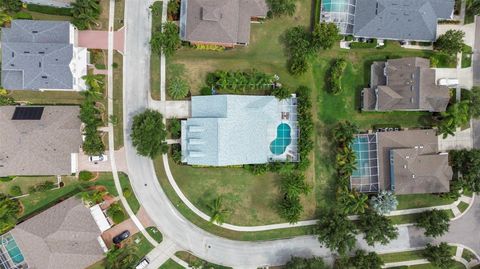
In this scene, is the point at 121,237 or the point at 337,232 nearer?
the point at 337,232

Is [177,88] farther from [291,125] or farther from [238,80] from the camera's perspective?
[291,125]

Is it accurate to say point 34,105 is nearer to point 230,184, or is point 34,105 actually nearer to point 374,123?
point 230,184

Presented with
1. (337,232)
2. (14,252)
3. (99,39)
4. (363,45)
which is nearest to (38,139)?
(14,252)

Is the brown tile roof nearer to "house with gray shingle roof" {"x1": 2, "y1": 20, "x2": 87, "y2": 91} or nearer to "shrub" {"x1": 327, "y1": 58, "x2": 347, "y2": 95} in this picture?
"shrub" {"x1": 327, "y1": 58, "x2": 347, "y2": 95}

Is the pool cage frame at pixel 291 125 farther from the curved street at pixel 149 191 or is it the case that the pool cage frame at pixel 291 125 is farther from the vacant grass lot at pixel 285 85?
the curved street at pixel 149 191

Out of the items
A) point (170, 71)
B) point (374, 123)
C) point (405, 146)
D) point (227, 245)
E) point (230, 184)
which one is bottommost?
point (227, 245)

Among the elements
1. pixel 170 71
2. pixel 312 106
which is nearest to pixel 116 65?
pixel 170 71
